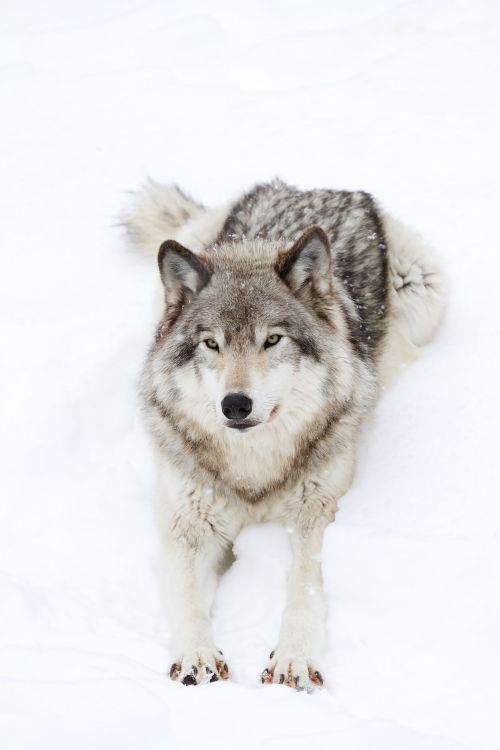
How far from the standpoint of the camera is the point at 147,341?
17.8 ft

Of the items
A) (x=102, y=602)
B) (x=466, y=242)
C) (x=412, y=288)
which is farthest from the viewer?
(x=466, y=242)

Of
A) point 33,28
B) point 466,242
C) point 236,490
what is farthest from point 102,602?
point 33,28

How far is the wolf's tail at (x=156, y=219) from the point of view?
6.27 meters

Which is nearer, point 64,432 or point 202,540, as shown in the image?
point 202,540

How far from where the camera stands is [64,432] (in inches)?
187

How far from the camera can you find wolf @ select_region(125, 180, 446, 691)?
3.46 metres

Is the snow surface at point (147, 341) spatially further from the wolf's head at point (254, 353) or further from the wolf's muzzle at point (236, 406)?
the wolf's muzzle at point (236, 406)

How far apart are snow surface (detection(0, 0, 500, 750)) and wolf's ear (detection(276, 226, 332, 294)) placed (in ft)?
3.74

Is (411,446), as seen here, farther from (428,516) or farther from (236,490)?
(236,490)

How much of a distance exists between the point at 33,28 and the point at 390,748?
920cm

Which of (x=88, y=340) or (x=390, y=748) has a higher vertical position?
(x=88, y=340)

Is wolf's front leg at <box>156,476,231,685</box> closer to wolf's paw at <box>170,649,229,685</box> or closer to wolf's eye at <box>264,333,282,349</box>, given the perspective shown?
wolf's paw at <box>170,649,229,685</box>

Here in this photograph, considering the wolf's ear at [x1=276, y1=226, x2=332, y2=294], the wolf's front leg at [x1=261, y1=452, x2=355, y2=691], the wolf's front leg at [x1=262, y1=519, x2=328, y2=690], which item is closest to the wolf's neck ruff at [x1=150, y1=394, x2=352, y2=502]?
the wolf's front leg at [x1=261, y1=452, x2=355, y2=691]

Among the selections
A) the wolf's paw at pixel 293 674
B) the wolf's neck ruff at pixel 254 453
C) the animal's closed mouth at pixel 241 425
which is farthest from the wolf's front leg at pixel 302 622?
the animal's closed mouth at pixel 241 425
